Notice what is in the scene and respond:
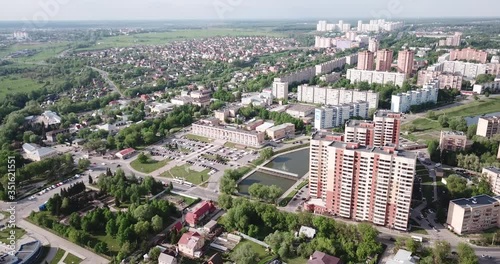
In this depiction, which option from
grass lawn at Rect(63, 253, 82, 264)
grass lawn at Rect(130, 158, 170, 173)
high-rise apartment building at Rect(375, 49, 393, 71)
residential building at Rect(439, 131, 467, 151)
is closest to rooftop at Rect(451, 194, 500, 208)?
residential building at Rect(439, 131, 467, 151)

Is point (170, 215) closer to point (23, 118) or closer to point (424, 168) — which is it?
point (424, 168)

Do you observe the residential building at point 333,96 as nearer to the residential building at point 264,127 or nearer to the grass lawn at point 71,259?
the residential building at point 264,127

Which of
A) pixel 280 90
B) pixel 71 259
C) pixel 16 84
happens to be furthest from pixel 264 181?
pixel 16 84

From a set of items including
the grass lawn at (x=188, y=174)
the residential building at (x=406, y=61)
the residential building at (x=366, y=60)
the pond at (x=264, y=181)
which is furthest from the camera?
the residential building at (x=366, y=60)

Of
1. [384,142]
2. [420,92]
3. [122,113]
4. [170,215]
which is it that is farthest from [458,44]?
[170,215]

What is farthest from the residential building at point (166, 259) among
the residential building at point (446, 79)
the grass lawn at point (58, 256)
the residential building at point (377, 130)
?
the residential building at point (446, 79)

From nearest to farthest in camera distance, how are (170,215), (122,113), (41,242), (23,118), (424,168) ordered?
(41,242) < (170,215) < (424,168) < (23,118) < (122,113)
